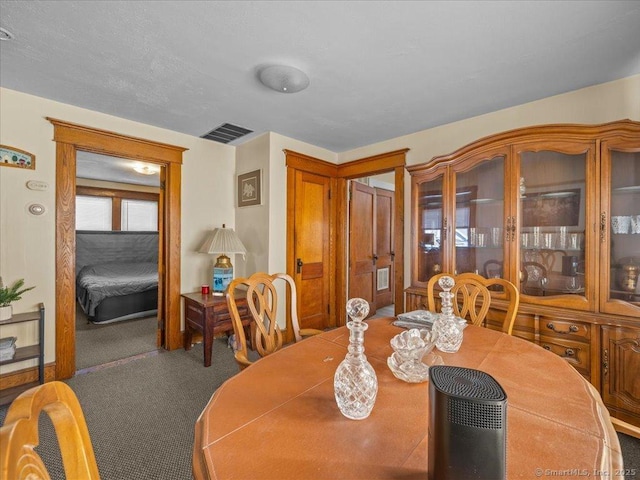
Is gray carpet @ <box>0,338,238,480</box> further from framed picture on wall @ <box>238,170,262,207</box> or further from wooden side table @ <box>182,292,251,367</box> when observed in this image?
framed picture on wall @ <box>238,170,262,207</box>

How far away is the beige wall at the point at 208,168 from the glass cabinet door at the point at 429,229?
38cm

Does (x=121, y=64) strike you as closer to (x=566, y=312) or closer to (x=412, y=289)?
(x=412, y=289)

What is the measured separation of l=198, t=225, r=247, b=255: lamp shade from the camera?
3207 millimetres

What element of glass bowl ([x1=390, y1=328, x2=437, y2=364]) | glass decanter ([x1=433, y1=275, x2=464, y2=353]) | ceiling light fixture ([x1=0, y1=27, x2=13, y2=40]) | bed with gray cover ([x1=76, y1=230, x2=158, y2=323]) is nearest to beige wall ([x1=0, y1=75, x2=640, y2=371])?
ceiling light fixture ([x1=0, y1=27, x2=13, y2=40])

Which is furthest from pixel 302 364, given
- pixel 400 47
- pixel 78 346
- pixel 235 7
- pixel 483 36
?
pixel 78 346

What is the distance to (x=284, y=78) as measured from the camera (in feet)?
6.92

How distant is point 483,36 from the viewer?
1.72m

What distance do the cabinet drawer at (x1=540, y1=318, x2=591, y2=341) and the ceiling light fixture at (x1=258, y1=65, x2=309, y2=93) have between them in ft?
8.11

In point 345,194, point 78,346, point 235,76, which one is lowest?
point 78,346

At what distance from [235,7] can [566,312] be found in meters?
2.79

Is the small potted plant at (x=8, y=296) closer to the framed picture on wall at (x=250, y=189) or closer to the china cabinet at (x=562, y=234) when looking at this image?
the framed picture on wall at (x=250, y=189)

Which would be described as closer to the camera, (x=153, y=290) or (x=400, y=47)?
(x=400, y=47)

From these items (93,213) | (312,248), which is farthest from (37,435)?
(93,213)

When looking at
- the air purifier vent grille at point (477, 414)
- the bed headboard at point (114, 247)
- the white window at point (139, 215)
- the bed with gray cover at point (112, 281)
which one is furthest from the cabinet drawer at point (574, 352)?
the white window at point (139, 215)
